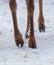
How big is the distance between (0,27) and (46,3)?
2.48 meters

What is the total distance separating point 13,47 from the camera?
5.36 meters

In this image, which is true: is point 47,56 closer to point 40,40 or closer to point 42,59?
point 42,59

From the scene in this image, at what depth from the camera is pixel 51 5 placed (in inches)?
338

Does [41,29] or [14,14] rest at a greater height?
[14,14]

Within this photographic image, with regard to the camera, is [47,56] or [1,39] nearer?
[47,56]

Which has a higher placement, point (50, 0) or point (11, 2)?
point (11, 2)

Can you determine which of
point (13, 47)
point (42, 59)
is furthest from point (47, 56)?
point (13, 47)

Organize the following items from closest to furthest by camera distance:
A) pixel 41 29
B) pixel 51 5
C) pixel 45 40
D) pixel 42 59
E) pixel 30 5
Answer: pixel 42 59 < pixel 30 5 < pixel 45 40 < pixel 41 29 < pixel 51 5

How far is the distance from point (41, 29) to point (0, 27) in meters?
0.87

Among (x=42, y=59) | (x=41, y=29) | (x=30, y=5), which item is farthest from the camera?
(x=41, y=29)

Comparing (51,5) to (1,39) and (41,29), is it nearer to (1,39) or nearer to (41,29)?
(41,29)

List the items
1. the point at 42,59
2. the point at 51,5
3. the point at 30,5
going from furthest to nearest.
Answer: the point at 51,5 < the point at 30,5 < the point at 42,59

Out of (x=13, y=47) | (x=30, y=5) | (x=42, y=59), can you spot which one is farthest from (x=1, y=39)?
(x=42, y=59)

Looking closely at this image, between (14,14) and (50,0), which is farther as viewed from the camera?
(50,0)
